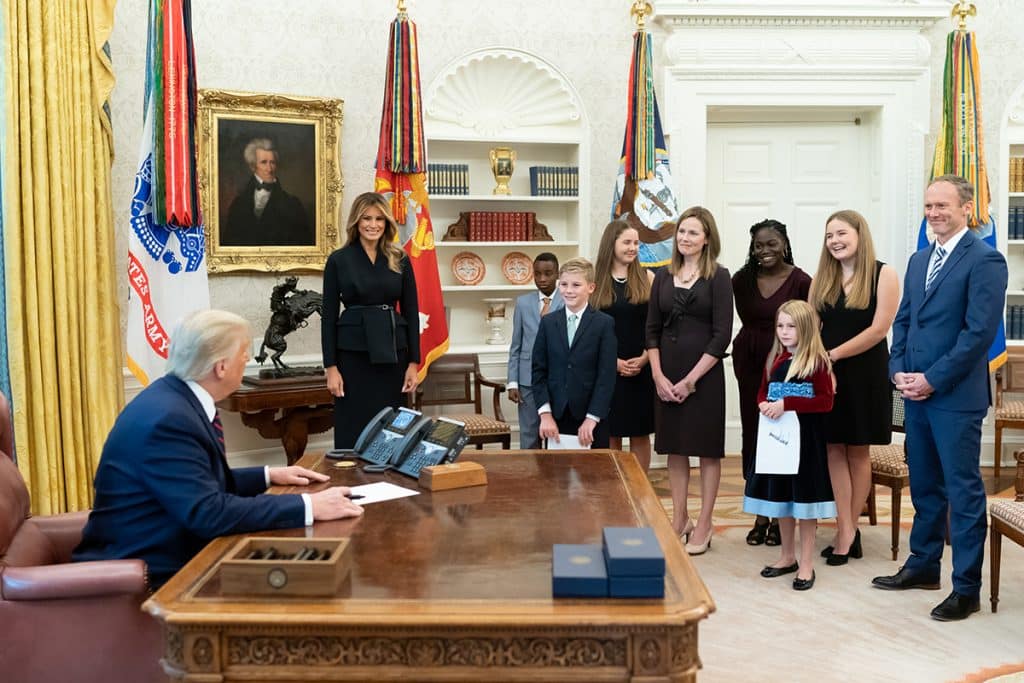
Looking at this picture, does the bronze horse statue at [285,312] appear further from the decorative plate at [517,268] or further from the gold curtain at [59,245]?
the decorative plate at [517,268]

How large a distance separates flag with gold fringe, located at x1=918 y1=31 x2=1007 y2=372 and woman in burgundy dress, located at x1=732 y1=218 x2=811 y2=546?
223cm

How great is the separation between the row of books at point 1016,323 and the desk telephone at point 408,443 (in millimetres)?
5550

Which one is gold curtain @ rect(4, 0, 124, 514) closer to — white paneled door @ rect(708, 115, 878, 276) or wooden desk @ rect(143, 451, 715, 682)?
wooden desk @ rect(143, 451, 715, 682)

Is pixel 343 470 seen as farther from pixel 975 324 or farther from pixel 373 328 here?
pixel 975 324

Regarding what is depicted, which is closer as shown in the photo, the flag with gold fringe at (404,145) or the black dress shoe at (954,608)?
the black dress shoe at (954,608)

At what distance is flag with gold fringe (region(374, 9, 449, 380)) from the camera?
626cm

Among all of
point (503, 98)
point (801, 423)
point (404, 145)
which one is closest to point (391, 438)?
point (801, 423)

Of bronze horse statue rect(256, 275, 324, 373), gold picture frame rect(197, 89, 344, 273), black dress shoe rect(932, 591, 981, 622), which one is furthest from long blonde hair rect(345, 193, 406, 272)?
black dress shoe rect(932, 591, 981, 622)

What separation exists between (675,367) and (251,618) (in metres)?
3.18

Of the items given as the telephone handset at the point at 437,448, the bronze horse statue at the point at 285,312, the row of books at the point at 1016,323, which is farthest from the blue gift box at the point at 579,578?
the row of books at the point at 1016,323

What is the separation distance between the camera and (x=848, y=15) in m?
7.03

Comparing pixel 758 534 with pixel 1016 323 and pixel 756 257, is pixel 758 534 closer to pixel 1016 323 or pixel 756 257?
pixel 756 257

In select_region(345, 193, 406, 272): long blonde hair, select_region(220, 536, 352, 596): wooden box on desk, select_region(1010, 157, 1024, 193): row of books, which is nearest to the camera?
select_region(220, 536, 352, 596): wooden box on desk

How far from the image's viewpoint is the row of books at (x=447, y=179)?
7.04m
